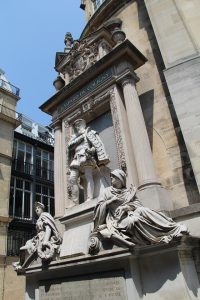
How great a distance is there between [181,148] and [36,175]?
20785 millimetres

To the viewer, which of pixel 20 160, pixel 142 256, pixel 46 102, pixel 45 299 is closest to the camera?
pixel 142 256

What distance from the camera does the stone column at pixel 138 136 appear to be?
6.48m

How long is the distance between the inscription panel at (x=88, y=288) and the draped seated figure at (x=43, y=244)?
0.68 metres

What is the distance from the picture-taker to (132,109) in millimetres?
7344

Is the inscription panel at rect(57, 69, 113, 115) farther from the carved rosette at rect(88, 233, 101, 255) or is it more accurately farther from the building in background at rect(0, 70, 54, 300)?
the building in background at rect(0, 70, 54, 300)

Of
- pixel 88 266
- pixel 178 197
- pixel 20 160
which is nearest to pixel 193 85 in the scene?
pixel 178 197

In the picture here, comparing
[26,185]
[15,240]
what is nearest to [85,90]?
[15,240]

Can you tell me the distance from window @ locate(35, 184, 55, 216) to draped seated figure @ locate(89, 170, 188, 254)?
20341 millimetres

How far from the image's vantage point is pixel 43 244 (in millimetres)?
6934

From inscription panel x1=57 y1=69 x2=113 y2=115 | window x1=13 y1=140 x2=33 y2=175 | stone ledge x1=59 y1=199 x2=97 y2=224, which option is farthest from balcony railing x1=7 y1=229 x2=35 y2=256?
stone ledge x1=59 y1=199 x2=97 y2=224

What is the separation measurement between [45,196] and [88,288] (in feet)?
69.0

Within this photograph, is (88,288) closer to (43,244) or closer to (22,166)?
(43,244)

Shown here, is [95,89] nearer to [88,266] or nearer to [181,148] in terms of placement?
[181,148]

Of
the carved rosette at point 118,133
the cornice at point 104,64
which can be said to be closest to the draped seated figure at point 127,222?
the carved rosette at point 118,133
